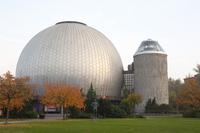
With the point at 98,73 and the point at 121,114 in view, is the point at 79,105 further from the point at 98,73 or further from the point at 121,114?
the point at 98,73

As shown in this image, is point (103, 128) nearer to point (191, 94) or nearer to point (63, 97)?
point (63, 97)

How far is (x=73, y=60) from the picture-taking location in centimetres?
8694

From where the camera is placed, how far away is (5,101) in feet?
172

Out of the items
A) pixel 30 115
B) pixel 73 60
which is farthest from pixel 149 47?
pixel 30 115

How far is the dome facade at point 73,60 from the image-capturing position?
282 ft

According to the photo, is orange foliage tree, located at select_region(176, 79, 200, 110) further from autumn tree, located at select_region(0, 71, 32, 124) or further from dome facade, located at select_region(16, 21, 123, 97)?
autumn tree, located at select_region(0, 71, 32, 124)

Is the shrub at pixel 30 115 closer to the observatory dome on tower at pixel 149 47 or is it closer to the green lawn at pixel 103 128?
the green lawn at pixel 103 128

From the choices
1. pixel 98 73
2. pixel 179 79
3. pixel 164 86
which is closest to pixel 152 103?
pixel 164 86

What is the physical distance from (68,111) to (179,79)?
9726 centimetres

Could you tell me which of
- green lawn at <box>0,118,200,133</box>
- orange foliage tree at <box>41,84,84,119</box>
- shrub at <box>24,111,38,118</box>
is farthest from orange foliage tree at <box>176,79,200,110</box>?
green lawn at <box>0,118,200,133</box>

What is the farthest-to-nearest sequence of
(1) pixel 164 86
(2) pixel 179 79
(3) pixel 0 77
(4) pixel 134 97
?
(2) pixel 179 79
(1) pixel 164 86
(4) pixel 134 97
(3) pixel 0 77

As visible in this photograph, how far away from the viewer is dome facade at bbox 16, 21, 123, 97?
8606 cm

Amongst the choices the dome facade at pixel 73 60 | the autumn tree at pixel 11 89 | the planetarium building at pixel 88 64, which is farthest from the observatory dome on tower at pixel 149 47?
the autumn tree at pixel 11 89

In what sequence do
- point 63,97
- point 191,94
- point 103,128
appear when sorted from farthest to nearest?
1. point 191,94
2. point 63,97
3. point 103,128
